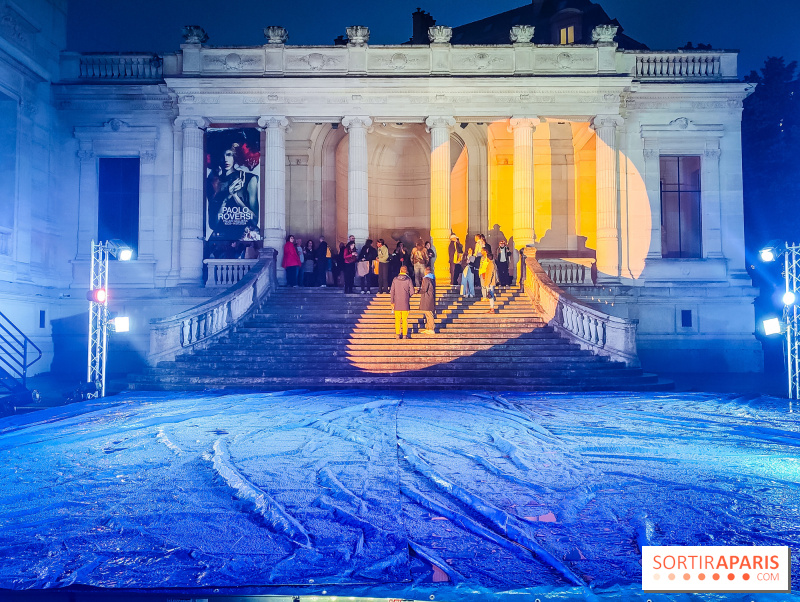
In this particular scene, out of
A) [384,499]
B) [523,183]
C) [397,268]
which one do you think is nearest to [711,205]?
[523,183]

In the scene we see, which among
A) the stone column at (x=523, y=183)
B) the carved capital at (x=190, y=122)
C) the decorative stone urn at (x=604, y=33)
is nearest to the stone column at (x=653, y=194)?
the decorative stone urn at (x=604, y=33)

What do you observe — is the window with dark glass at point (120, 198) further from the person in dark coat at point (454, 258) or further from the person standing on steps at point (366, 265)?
the person in dark coat at point (454, 258)

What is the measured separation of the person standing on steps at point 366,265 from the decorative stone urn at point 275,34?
347 inches

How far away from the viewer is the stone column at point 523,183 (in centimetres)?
2184

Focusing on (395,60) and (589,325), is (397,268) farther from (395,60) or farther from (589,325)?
(395,60)

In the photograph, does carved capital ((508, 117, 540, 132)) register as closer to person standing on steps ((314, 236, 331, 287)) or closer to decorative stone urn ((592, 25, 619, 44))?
decorative stone urn ((592, 25, 619, 44))

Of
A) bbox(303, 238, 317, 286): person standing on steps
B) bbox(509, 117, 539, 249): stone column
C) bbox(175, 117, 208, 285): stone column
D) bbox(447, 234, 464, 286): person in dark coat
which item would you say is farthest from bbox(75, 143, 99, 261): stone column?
bbox(509, 117, 539, 249): stone column

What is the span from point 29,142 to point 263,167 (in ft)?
26.6

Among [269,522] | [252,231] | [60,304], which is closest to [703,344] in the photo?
[252,231]

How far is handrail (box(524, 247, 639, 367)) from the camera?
48.7ft

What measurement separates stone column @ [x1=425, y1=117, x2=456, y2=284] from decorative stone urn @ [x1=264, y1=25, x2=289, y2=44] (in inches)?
251

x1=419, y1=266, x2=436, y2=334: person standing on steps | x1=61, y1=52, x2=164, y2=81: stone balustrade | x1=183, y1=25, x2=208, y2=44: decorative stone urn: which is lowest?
x1=419, y1=266, x2=436, y2=334: person standing on steps

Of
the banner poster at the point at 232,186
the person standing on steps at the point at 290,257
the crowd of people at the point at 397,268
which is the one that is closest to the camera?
the crowd of people at the point at 397,268

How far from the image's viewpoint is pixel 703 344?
21.5 meters
